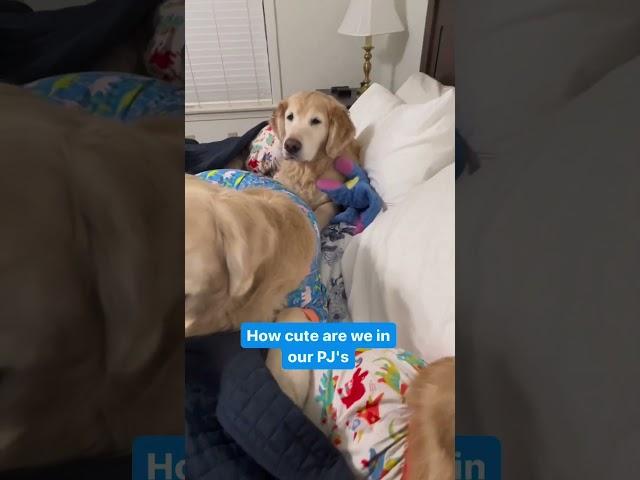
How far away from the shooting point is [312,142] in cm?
38

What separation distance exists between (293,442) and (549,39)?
327 mm

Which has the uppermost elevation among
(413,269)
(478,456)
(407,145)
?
(407,145)

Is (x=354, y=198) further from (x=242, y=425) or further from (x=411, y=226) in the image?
(x=242, y=425)

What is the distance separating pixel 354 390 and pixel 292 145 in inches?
8.2

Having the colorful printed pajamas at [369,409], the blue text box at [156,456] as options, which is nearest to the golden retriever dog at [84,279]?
the blue text box at [156,456]

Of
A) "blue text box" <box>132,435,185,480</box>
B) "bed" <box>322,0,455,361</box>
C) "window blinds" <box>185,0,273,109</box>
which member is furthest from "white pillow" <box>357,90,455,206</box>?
"blue text box" <box>132,435,185,480</box>

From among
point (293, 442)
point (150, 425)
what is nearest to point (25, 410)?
point (150, 425)

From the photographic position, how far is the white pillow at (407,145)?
0.31 metres

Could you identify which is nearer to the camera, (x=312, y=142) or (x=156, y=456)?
(x=156, y=456)

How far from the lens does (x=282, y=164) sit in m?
Result: 0.36

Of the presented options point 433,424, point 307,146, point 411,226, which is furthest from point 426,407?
point 307,146

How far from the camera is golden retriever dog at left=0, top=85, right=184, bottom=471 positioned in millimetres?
194

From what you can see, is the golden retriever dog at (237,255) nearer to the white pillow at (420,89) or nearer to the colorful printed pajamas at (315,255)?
the colorful printed pajamas at (315,255)

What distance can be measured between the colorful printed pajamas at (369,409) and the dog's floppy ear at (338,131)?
0.57ft
